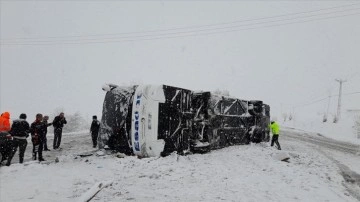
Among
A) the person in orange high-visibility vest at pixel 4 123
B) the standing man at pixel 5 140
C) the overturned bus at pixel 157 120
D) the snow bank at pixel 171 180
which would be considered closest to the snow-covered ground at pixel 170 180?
the snow bank at pixel 171 180

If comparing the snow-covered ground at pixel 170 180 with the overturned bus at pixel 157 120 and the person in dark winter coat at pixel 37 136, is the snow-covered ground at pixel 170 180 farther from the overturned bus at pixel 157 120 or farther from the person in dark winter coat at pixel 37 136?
the person in dark winter coat at pixel 37 136

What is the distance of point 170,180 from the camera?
310 inches

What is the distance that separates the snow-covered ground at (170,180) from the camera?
675 centimetres

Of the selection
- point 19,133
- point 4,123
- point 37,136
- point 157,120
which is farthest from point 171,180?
point 4,123

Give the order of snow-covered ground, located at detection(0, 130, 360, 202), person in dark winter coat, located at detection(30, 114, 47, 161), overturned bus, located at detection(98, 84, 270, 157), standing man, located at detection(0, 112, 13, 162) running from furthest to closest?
person in dark winter coat, located at detection(30, 114, 47, 161), standing man, located at detection(0, 112, 13, 162), overturned bus, located at detection(98, 84, 270, 157), snow-covered ground, located at detection(0, 130, 360, 202)

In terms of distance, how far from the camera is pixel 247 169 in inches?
389

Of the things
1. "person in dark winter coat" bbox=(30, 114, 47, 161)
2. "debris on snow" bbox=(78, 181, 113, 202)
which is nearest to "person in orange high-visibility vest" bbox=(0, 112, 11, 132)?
"person in dark winter coat" bbox=(30, 114, 47, 161)

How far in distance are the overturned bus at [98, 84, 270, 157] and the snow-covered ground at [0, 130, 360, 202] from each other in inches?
21.1

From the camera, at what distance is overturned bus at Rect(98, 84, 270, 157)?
399 inches

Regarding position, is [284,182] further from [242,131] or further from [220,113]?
[242,131]

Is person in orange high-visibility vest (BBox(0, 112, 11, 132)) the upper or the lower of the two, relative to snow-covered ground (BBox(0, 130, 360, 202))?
upper

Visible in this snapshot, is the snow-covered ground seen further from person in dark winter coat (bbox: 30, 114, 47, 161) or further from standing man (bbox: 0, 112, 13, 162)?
standing man (bbox: 0, 112, 13, 162)

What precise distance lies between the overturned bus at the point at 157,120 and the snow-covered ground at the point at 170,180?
0.54 meters

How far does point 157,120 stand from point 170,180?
2.74 m
